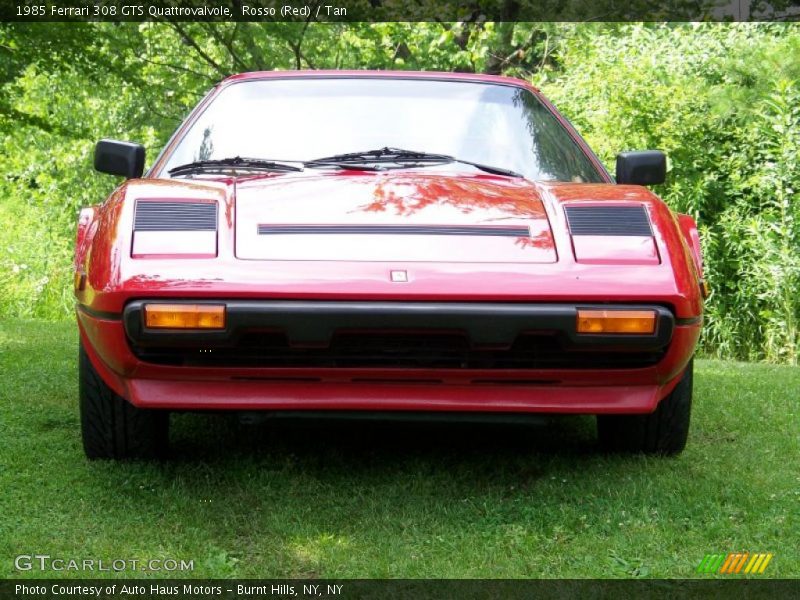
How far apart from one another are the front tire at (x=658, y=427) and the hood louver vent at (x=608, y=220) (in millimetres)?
570

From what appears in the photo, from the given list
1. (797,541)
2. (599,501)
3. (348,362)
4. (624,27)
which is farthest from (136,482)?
(624,27)

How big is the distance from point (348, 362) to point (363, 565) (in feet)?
1.95

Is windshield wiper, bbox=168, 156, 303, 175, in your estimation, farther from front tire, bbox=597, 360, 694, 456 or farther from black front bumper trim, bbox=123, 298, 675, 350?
front tire, bbox=597, 360, 694, 456

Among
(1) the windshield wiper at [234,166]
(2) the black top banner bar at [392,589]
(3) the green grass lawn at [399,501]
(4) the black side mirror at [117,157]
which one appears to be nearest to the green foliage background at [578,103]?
(4) the black side mirror at [117,157]

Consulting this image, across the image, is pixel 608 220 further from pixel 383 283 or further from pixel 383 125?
pixel 383 125

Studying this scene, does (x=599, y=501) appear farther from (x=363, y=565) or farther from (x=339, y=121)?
(x=339, y=121)

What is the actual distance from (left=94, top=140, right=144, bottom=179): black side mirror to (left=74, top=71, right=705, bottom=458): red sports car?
578 millimetres

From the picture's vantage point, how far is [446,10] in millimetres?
13539

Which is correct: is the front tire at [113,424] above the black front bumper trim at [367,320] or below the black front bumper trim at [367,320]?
below

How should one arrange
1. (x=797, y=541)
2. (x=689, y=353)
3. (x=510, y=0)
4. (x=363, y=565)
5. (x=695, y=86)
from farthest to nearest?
(x=510, y=0), (x=695, y=86), (x=689, y=353), (x=797, y=541), (x=363, y=565)

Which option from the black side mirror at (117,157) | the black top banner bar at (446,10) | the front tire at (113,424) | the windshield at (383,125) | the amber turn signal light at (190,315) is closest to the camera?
the amber turn signal light at (190,315)

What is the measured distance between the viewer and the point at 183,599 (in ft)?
7.90

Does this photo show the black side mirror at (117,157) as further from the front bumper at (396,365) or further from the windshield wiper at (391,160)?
the front bumper at (396,365)

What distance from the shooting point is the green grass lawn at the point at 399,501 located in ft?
8.91
